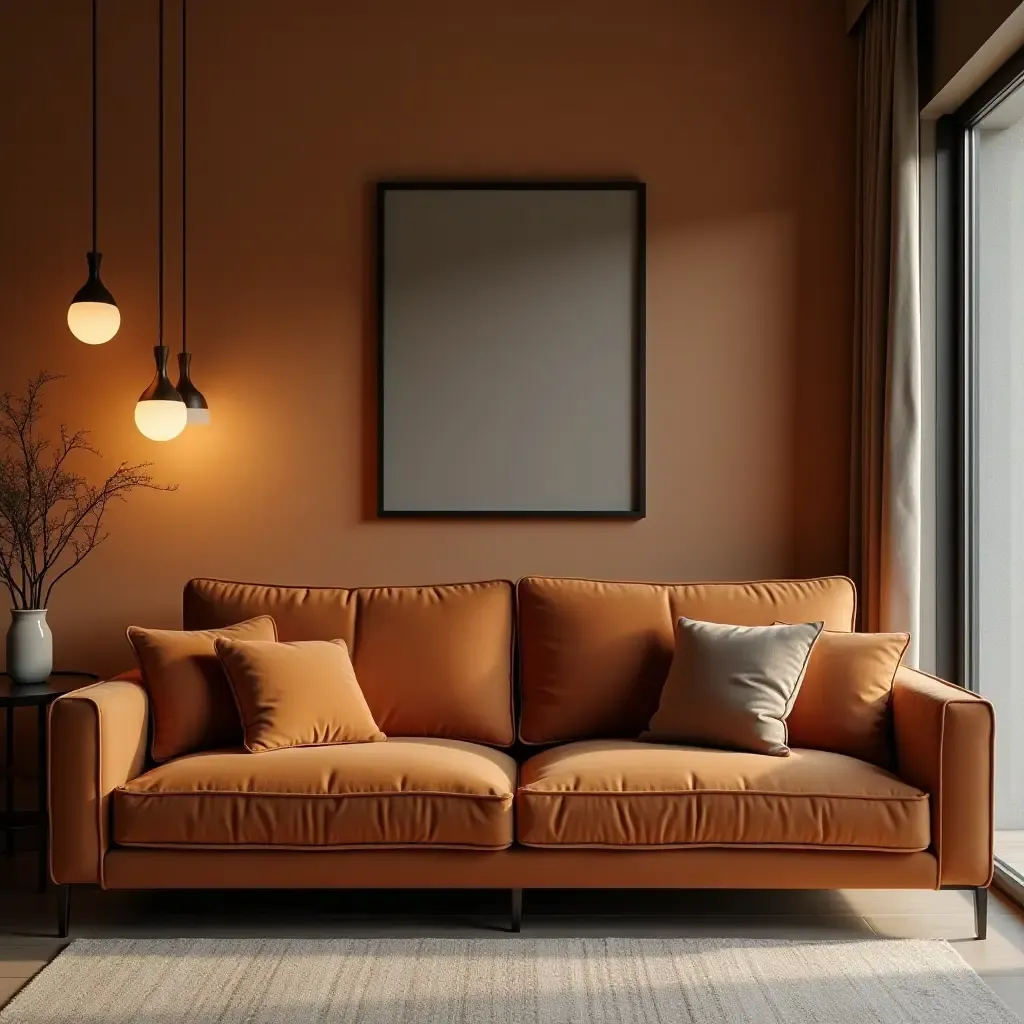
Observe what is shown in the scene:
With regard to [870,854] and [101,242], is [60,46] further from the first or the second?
[870,854]

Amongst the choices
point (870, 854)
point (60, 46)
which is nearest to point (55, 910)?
point (870, 854)

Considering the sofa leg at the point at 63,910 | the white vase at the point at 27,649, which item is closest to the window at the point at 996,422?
the sofa leg at the point at 63,910

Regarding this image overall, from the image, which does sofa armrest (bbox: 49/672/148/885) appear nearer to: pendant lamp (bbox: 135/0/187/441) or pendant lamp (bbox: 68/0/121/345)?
pendant lamp (bbox: 135/0/187/441)

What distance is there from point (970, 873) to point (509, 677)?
1.38 m

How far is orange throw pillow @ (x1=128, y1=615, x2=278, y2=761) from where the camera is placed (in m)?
3.11

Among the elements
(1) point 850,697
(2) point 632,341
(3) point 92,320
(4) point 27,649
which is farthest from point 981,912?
(3) point 92,320

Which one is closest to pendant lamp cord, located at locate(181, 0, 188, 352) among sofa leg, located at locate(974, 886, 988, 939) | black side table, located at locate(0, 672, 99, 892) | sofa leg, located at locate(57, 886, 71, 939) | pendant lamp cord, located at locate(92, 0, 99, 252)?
pendant lamp cord, located at locate(92, 0, 99, 252)

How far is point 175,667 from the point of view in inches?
124

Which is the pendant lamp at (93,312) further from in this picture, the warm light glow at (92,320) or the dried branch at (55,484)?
the dried branch at (55,484)

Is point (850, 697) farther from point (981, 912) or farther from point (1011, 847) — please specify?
point (1011, 847)

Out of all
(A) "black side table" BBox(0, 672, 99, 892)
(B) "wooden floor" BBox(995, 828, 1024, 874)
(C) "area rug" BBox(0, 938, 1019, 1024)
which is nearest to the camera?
(C) "area rug" BBox(0, 938, 1019, 1024)

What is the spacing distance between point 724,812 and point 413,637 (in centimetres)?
111

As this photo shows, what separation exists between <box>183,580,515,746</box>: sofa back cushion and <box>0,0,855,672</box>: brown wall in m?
0.46

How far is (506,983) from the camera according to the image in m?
2.59
